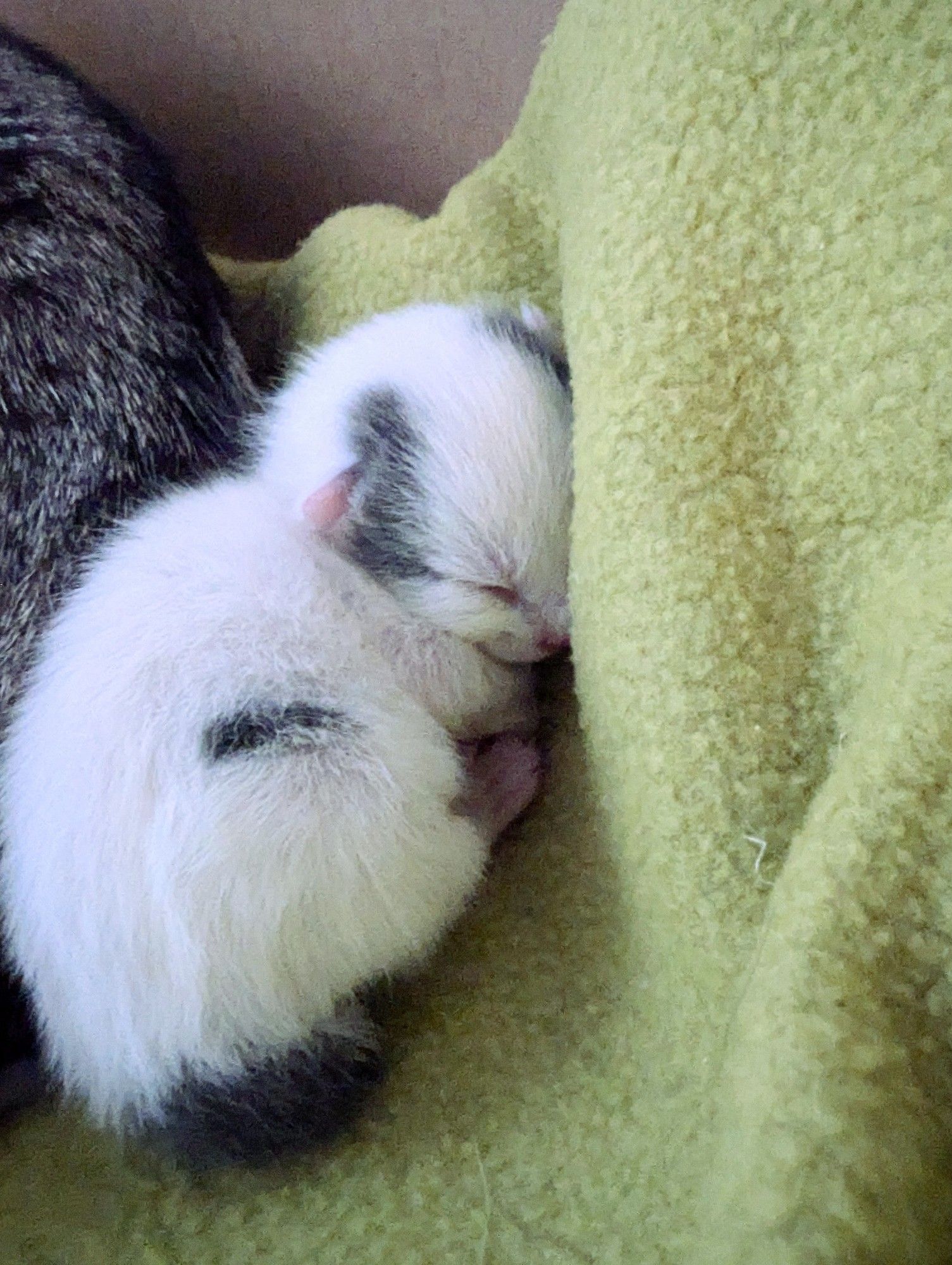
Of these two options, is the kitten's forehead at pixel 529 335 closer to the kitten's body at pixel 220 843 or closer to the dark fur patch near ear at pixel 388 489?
the dark fur patch near ear at pixel 388 489

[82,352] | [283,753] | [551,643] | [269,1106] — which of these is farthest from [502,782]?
[82,352]

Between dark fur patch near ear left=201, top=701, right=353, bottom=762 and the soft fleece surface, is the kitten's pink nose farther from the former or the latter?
dark fur patch near ear left=201, top=701, right=353, bottom=762

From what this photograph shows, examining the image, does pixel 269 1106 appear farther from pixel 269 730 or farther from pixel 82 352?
pixel 82 352

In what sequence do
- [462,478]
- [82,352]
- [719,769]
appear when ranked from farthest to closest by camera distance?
[82,352]
[462,478]
[719,769]

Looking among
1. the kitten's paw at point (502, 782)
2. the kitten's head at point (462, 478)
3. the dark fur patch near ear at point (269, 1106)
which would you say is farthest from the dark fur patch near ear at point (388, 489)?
the dark fur patch near ear at point (269, 1106)

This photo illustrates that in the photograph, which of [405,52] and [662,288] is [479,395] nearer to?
[662,288]

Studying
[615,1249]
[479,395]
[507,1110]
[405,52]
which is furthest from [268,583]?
[405,52]

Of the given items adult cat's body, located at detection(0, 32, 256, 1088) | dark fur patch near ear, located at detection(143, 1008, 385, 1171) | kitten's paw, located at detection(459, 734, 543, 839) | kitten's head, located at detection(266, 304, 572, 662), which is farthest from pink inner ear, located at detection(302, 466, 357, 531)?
dark fur patch near ear, located at detection(143, 1008, 385, 1171)

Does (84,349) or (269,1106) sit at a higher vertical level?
(84,349)
